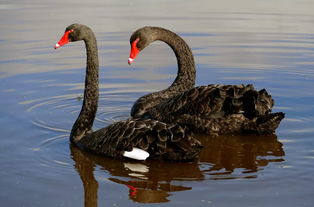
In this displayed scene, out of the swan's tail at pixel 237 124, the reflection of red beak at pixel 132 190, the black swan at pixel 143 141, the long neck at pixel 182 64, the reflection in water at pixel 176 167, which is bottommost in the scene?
the reflection of red beak at pixel 132 190

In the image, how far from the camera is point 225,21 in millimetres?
13820

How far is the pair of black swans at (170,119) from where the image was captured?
195 inches

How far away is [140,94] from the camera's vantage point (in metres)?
7.62

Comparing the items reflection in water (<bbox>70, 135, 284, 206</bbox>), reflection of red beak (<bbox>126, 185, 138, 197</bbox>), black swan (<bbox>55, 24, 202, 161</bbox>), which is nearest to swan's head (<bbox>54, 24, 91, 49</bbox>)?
black swan (<bbox>55, 24, 202, 161</bbox>)

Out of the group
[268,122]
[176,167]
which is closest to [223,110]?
[268,122]

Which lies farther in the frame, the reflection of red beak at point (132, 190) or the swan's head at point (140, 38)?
the swan's head at point (140, 38)

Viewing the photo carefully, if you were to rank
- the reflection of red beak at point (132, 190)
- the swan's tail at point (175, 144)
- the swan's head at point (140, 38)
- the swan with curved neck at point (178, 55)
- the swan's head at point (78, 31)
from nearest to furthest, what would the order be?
the reflection of red beak at point (132, 190)
the swan's tail at point (175, 144)
the swan's head at point (78, 31)
the swan with curved neck at point (178, 55)
the swan's head at point (140, 38)

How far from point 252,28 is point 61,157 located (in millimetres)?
8280

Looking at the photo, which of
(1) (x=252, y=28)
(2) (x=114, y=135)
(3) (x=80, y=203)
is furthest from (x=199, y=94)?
(1) (x=252, y=28)

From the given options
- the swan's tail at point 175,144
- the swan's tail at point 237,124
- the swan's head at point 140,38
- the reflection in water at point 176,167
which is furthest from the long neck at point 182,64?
the swan's tail at point 175,144

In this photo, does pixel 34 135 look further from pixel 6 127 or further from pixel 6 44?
pixel 6 44

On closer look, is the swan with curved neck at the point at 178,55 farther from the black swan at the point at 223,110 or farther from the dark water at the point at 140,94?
the black swan at the point at 223,110

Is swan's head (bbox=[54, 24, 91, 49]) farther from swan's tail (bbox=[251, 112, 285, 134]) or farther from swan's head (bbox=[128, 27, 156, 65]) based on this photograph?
swan's tail (bbox=[251, 112, 285, 134])

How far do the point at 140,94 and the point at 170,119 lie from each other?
4.55 ft
